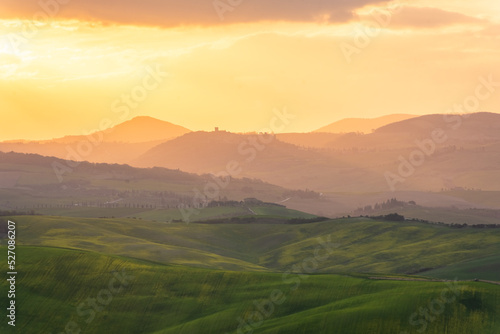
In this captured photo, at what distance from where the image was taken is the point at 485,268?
101 m

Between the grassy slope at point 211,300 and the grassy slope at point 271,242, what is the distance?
1268 inches

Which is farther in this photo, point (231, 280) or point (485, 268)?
point (485, 268)

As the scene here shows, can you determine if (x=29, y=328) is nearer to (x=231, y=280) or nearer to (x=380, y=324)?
(x=231, y=280)

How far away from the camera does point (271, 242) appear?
582 ft

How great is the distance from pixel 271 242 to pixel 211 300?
95.6 meters

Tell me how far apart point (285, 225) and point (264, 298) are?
378 ft

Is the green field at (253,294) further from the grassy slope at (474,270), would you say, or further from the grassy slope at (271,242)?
the grassy slope at (271,242)


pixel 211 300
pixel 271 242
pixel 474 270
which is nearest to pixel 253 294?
pixel 211 300

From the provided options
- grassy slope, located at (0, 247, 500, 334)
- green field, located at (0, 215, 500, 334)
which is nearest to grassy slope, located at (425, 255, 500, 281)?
green field, located at (0, 215, 500, 334)

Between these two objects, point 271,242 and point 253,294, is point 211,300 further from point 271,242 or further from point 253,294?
point 271,242

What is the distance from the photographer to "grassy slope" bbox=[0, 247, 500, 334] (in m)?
66.2

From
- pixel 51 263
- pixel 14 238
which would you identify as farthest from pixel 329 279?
pixel 14 238

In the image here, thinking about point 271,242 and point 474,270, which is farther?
point 271,242

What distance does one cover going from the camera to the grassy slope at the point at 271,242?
428ft
